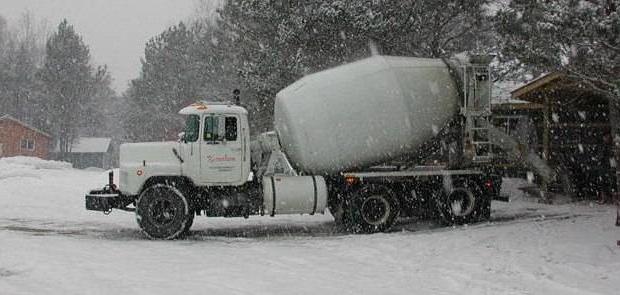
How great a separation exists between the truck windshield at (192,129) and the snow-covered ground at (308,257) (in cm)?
219

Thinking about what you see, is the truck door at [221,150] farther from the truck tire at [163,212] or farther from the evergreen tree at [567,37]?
the evergreen tree at [567,37]

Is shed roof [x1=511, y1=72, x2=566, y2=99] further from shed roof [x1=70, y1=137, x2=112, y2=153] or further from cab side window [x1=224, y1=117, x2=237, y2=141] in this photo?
shed roof [x1=70, y1=137, x2=112, y2=153]

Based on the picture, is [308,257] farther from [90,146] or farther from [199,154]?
[90,146]

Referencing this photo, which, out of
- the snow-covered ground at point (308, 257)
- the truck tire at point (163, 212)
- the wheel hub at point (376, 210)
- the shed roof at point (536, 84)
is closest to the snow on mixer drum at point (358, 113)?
the wheel hub at point (376, 210)

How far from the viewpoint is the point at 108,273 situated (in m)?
9.08

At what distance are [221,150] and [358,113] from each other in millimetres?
3236

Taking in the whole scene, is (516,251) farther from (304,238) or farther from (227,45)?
(227,45)

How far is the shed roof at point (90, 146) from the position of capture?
69438 mm

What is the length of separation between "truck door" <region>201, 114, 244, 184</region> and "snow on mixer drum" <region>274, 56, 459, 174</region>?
1.31m

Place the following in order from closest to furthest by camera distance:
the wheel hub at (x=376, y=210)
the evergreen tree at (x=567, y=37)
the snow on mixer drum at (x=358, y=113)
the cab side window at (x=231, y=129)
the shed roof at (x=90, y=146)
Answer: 1. the evergreen tree at (x=567, y=37)
2. the cab side window at (x=231, y=129)
3. the snow on mixer drum at (x=358, y=113)
4. the wheel hub at (x=376, y=210)
5. the shed roof at (x=90, y=146)

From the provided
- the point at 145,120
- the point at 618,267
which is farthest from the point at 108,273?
the point at 145,120

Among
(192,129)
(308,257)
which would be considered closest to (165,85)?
(192,129)

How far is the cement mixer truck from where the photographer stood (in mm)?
13539

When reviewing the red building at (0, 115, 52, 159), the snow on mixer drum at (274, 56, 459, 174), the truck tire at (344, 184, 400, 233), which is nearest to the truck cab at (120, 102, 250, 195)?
the snow on mixer drum at (274, 56, 459, 174)
